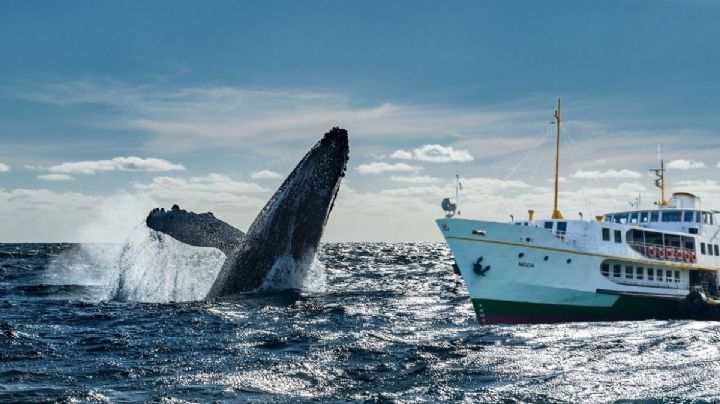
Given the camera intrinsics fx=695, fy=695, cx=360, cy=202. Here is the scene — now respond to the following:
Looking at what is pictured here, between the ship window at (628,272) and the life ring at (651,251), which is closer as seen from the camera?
the ship window at (628,272)

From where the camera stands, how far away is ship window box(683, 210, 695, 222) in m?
28.4

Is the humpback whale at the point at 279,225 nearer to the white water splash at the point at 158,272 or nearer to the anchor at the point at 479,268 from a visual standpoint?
the white water splash at the point at 158,272

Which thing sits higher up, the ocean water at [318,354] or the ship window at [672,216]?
the ship window at [672,216]

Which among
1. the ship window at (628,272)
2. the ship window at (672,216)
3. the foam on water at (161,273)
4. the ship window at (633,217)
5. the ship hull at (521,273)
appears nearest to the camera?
the ship hull at (521,273)

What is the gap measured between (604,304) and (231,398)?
16563mm

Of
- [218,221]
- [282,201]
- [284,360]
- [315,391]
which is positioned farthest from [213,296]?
[315,391]

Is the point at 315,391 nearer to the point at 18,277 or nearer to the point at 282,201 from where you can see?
the point at 282,201

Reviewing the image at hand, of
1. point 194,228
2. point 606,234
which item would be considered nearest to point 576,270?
point 606,234

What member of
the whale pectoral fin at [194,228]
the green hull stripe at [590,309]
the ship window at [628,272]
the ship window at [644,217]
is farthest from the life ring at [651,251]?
the whale pectoral fin at [194,228]

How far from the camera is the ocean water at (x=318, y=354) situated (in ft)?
36.4

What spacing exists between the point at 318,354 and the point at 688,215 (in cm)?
2049

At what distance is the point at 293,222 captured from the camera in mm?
19438

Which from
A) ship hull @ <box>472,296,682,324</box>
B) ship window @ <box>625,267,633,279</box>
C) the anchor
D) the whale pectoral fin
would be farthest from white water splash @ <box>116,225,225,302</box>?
ship window @ <box>625,267,633,279</box>

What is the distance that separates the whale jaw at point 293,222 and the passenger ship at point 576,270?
4856 millimetres
